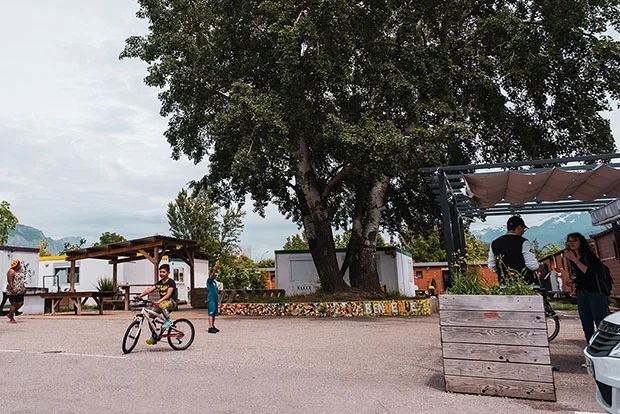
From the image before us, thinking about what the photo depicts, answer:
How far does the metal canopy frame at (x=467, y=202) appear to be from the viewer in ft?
23.8

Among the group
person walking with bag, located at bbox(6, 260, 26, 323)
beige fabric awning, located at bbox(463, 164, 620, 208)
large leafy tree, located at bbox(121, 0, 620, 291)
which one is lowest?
person walking with bag, located at bbox(6, 260, 26, 323)

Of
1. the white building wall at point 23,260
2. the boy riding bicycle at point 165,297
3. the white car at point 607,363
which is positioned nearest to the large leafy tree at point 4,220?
the white building wall at point 23,260

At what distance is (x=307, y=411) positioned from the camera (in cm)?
434

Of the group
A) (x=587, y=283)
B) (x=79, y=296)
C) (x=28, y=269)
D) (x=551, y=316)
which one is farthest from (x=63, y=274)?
(x=587, y=283)

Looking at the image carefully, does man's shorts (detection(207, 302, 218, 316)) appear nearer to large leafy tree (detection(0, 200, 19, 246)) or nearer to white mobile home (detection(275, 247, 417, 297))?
white mobile home (detection(275, 247, 417, 297))

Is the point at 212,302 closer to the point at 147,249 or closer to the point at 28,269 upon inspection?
the point at 147,249

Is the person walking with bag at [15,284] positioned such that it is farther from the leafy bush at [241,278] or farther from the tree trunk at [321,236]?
the leafy bush at [241,278]

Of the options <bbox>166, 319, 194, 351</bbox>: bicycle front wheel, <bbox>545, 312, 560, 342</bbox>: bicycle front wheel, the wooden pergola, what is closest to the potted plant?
<bbox>545, 312, 560, 342</bbox>: bicycle front wheel

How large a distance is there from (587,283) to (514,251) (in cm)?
103

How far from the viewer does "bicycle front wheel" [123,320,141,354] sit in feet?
26.1

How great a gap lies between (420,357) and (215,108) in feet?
39.5

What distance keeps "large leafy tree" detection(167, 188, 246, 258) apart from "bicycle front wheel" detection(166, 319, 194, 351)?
3931 centimetres

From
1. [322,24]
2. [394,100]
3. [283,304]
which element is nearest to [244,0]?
[322,24]

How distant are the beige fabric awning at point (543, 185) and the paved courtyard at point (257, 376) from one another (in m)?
2.61
